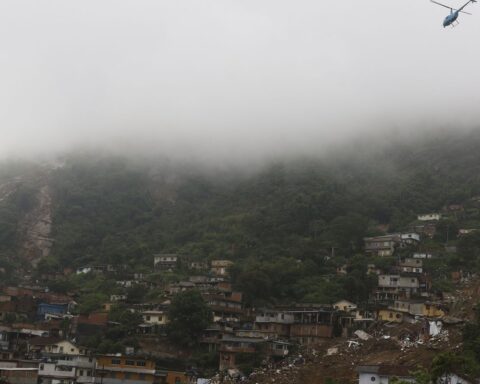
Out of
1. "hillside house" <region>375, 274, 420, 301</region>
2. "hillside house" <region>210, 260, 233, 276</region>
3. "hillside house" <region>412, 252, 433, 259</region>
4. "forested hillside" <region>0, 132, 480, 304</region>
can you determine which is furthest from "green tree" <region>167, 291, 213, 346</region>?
"hillside house" <region>412, 252, 433, 259</region>

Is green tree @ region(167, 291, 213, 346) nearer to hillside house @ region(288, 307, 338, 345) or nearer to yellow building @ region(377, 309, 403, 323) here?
hillside house @ region(288, 307, 338, 345)

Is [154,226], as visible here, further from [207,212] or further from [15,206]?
[15,206]

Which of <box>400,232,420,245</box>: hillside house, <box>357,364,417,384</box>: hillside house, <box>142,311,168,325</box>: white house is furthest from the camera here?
<box>400,232,420,245</box>: hillside house

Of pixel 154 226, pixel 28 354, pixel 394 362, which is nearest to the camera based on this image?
pixel 394 362

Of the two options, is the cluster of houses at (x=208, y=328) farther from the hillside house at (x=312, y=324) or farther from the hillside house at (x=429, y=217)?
the hillside house at (x=429, y=217)

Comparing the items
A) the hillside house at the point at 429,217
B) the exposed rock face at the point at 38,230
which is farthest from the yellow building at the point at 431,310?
the exposed rock face at the point at 38,230

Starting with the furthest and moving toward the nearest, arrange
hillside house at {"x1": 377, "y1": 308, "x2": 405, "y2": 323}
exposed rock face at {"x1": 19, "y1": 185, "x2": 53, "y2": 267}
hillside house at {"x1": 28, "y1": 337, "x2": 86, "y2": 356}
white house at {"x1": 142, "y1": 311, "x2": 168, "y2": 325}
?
exposed rock face at {"x1": 19, "y1": 185, "x2": 53, "y2": 267}, white house at {"x1": 142, "y1": 311, "x2": 168, "y2": 325}, hillside house at {"x1": 377, "y1": 308, "x2": 405, "y2": 323}, hillside house at {"x1": 28, "y1": 337, "x2": 86, "y2": 356}


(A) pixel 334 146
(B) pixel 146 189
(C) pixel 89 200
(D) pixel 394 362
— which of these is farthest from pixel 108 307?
(A) pixel 334 146
